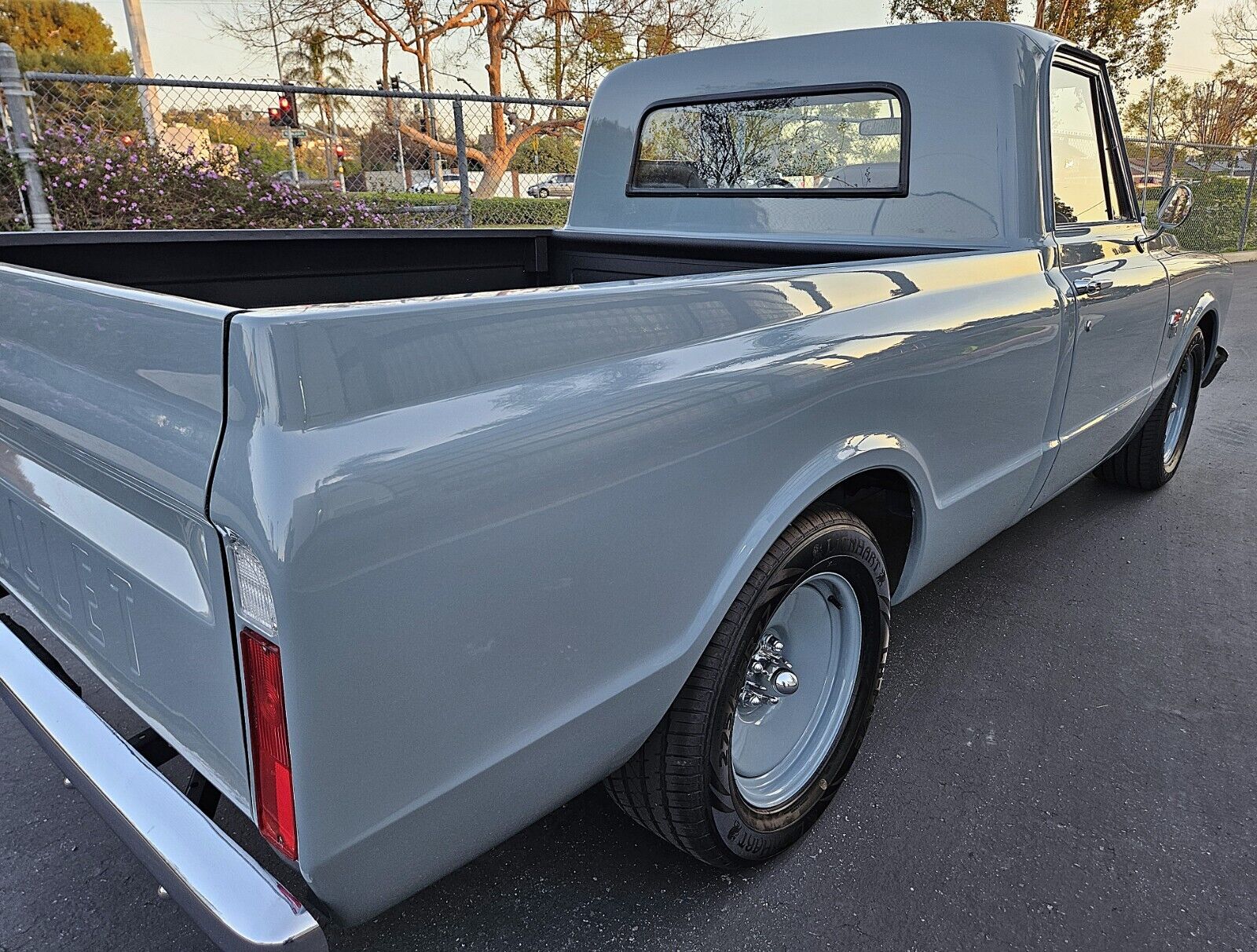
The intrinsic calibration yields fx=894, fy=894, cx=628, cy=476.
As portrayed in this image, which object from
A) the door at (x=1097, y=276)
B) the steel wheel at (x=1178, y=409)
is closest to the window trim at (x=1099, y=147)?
the door at (x=1097, y=276)

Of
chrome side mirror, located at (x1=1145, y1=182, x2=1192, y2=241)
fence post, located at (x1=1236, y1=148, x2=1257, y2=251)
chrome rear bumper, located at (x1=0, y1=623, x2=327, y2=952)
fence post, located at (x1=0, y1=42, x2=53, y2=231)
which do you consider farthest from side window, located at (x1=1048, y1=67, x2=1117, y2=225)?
fence post, located at (x1=1236, y1=148, x2=1257, y2=251)

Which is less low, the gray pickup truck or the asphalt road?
the gray pickup truck

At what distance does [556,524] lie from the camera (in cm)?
128

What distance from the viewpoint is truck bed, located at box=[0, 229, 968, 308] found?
8.32 ft

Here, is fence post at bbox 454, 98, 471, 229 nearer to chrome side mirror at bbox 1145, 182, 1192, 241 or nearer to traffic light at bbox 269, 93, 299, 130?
traffic light at bbox 269, 93, 299, 130

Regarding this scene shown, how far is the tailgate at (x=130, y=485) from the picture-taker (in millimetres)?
1162

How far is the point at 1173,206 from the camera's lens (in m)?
3.44

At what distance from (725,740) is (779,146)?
2.17 metres

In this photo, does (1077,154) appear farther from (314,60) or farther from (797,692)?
(314,60)

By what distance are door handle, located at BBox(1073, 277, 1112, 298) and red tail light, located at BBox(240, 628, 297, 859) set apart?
253 centimetres

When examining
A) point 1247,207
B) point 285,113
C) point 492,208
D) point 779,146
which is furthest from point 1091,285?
point 1247,207

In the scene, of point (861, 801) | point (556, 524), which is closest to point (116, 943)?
point (556, 524)

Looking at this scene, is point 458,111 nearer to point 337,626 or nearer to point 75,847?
point 75,847

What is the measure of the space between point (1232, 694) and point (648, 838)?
192 cm
